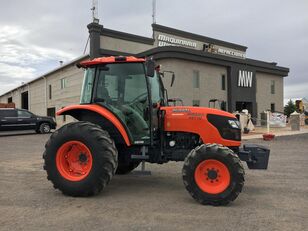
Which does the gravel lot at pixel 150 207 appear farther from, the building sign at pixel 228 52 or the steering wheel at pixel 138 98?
the building sign at pixel 228 52

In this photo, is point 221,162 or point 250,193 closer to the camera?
point 221,162

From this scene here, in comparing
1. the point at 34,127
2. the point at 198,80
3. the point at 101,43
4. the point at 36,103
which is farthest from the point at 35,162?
the point at 36,103

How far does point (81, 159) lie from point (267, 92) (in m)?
34.5

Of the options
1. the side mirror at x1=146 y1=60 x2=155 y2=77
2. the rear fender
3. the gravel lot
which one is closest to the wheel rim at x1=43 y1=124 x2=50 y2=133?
the gravel lot

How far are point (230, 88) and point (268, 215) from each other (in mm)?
29037

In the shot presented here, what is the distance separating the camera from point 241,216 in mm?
5402

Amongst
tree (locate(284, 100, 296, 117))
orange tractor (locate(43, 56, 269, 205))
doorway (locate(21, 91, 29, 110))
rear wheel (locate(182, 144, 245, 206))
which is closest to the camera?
rear wheel (locate(182, 144, 245, 206))

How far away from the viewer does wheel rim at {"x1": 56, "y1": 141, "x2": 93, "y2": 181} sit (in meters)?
6.62

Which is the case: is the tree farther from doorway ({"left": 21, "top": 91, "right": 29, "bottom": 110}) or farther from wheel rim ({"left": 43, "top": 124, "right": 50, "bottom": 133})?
wheel rim ({"left": 43, "top": 124, "right": 50, "bottom": 133})

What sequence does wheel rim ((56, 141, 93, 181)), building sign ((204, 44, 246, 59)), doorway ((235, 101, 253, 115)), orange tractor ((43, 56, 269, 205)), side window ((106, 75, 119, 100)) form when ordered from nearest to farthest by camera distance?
orange tractor ((43, 56, 269, 205)) → wheel rim ((56, 141, 93, 181)) → side window ((106, 75, 119, 100)) → doorway ((235, 101, 253, 115)) → building sign ((204, 44, 246, 59))

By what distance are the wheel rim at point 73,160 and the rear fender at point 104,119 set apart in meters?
0.62

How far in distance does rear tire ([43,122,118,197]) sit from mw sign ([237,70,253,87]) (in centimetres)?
2931

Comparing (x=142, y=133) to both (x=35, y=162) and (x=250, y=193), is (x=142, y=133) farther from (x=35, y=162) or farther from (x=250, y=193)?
(x=35, y=162)

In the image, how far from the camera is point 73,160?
22.3ft
